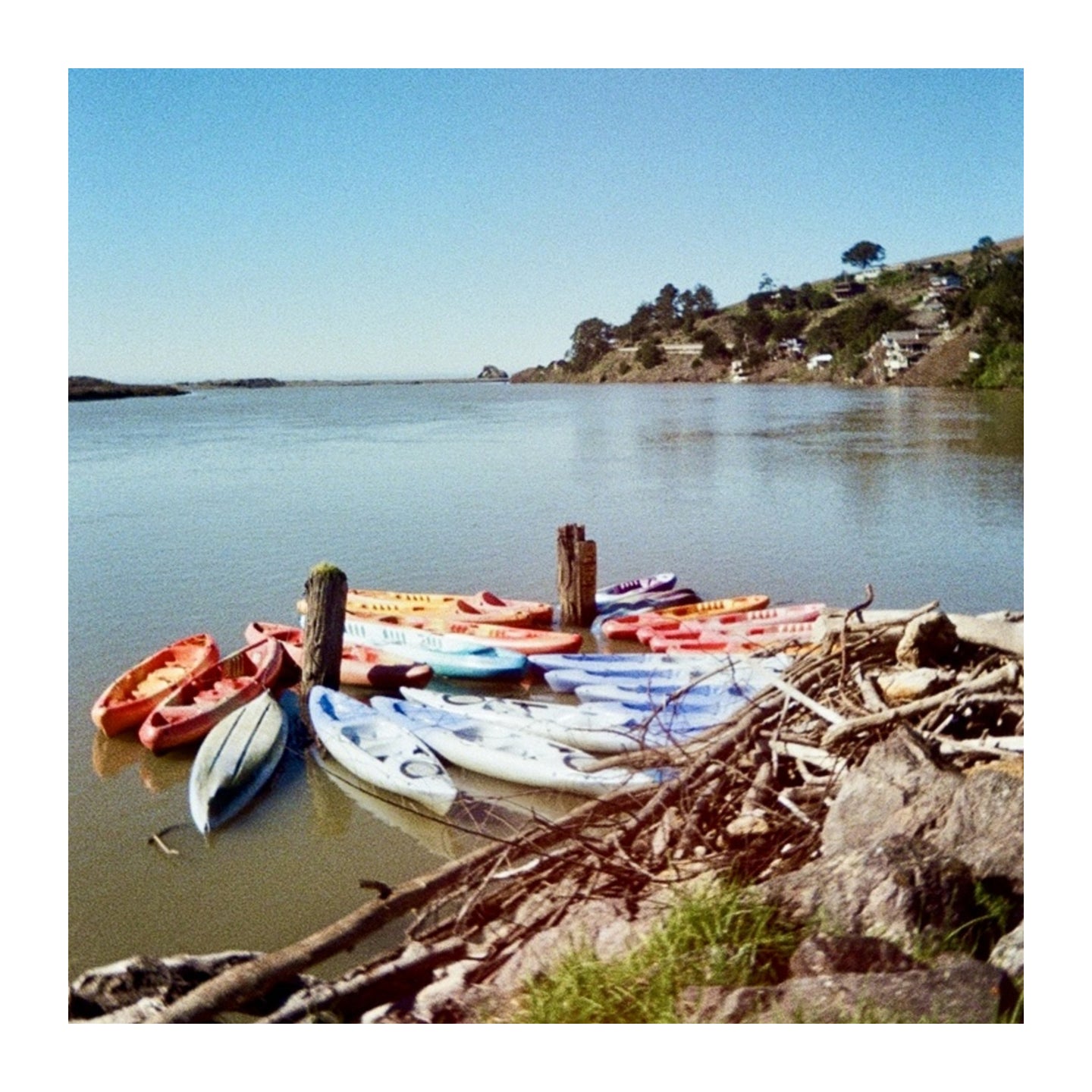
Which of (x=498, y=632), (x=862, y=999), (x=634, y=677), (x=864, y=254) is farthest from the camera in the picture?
(x=498, y=632)

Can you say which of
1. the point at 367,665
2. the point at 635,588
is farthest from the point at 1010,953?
the point at 367,665

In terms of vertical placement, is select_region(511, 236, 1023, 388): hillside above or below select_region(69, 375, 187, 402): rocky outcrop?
above

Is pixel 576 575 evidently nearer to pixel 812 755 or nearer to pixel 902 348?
pixel 902 348

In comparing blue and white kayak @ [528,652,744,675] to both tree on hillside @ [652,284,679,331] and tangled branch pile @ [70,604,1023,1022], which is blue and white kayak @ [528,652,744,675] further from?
tangled branch pile @ [70,604,1023,1022]

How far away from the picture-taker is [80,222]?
15.5 ft

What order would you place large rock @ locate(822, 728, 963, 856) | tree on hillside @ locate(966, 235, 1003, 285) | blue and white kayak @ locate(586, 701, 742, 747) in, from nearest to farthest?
large rock @ locate(822, 728, 963, 856) < blue and white kayak @ locate(586, 701, 742, 747) < tree on hillside @ locate(966, 235, 1003, 285)

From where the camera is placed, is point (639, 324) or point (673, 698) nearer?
point (673, 698)

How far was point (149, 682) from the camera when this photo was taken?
227 inches

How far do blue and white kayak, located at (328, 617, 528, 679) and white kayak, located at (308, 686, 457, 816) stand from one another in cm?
80

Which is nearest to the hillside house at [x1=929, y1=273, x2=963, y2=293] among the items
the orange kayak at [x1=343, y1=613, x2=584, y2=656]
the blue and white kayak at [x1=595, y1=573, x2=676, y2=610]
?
the blue and white kayak at [x1=595, y1=573, x2=676, y2=610]

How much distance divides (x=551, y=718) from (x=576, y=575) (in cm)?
85

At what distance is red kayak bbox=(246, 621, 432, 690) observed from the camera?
638 cm

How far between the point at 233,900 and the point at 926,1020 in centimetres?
259
